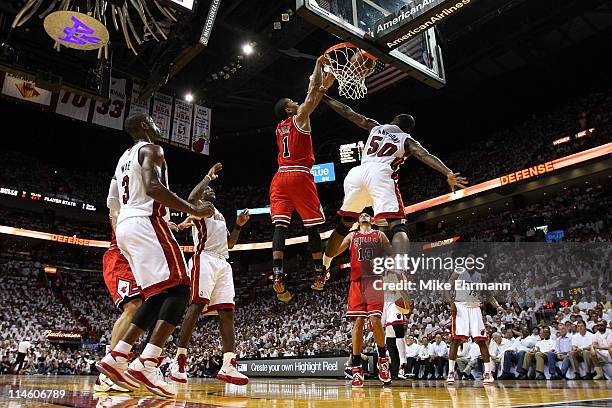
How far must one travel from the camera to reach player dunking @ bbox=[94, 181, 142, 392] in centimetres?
469

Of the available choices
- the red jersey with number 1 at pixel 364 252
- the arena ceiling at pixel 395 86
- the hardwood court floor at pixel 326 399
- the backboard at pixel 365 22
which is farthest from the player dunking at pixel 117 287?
the arena ceiling at pixel 395 86

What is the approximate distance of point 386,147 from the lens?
5621 millimetres

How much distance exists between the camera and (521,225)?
63.6 ft

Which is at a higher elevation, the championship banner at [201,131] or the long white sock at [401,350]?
the championship banner at [201,131]

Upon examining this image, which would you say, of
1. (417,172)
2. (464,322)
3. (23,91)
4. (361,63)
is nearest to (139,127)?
(361,63)

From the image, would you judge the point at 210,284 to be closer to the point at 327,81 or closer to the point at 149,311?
the point at 149,311

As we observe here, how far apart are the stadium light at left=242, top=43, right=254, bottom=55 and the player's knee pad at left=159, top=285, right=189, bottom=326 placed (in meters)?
13.1

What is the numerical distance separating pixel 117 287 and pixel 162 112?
11429 mm

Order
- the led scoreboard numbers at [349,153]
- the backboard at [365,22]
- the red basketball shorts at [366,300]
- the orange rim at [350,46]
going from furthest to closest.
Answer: the led scoreboard numbers at [349,153]
the red basketball shorts at [366,300]
the orange rim at [350,46]
the backboard at [365,22]

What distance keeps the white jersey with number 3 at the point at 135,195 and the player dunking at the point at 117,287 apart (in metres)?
0.72

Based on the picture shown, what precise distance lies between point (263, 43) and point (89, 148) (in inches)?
662

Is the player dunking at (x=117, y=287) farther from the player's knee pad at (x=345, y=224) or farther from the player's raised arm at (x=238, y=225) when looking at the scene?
the player's knee pad at (x=345, y=224)

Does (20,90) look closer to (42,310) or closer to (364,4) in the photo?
(364,4)

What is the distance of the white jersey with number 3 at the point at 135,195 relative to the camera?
3799mm
